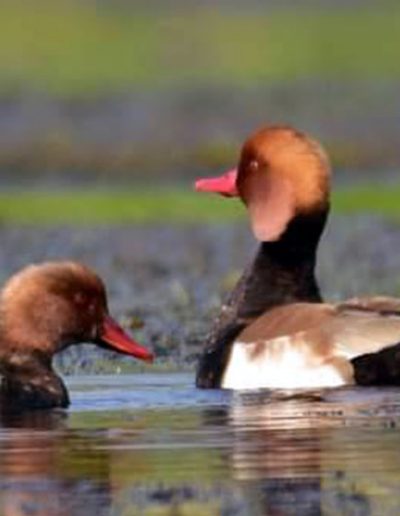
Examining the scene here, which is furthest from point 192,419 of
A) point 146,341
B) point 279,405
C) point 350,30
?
point 350,30

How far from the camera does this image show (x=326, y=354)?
42.9ft

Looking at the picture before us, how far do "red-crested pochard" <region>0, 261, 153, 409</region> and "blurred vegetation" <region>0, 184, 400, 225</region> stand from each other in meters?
9.96

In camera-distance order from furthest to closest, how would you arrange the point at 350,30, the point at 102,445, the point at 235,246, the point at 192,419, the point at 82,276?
the point at 350,30, the point at 235,246, the point at 82,276, the point at 192,419, the point at 102,445

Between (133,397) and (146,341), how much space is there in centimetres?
241

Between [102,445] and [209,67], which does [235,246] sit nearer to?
[102,445]

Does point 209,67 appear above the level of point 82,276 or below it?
above

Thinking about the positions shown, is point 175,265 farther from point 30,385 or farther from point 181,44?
point 181,44

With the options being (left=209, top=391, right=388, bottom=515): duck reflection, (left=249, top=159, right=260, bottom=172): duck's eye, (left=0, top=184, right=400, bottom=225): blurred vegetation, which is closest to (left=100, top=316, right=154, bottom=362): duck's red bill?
(left=209, top=391, right=388, bottom=515): duck reflection

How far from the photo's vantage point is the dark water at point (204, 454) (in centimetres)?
964

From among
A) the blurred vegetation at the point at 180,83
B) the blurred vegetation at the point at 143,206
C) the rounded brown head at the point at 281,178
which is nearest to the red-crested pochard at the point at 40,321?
the rounded brown head at the point at 281,178

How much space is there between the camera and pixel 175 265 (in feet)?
65.3

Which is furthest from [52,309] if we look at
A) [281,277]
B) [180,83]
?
[180,83]

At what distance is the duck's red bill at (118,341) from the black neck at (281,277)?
80 cm

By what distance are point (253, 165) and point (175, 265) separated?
222 inches
